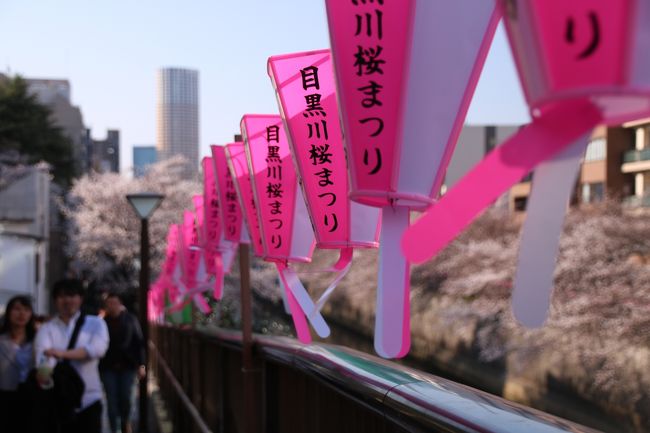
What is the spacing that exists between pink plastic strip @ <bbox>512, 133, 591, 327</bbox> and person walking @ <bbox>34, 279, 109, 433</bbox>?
4.63 meters

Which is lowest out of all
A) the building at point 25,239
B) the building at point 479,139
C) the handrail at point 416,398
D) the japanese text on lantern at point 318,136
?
the building at point 25,239

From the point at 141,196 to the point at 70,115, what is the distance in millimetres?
53473

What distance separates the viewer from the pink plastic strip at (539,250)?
1.60 m

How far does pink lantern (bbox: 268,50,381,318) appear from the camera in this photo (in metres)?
3.60

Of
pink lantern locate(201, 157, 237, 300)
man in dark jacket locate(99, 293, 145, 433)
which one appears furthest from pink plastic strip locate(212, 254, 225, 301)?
man in dark jacket locate(99, 293, 145, 433)

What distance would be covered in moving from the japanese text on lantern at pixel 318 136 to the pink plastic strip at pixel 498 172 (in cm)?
196

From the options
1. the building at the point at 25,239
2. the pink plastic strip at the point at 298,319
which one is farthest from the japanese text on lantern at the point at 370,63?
the building at the point at 25,239

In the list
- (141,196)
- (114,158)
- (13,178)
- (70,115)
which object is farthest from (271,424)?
(114,158)

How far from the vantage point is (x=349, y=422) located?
2.73 meters

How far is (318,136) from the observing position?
364 centimetres

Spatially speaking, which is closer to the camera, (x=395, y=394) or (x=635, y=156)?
(x=395, y=394)

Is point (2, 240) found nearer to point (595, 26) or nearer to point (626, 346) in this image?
point (626, 346)

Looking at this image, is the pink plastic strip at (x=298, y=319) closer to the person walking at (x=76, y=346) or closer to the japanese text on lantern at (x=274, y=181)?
the japanese text on lantern at (x=274, y=181)

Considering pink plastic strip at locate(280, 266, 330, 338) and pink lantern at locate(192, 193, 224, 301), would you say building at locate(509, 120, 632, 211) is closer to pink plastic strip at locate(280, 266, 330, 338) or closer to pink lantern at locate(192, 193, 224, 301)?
pink lantern at locate(192, 193, 224, 301)
